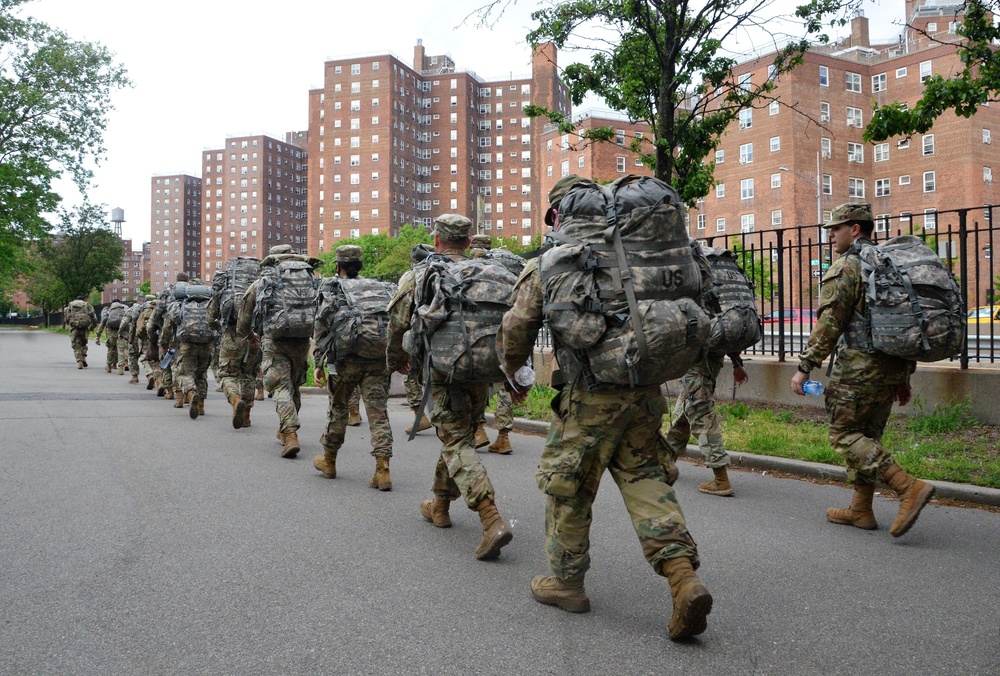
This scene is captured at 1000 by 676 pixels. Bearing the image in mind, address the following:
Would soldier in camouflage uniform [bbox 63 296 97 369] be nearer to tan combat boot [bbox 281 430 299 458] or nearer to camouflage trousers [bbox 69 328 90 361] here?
camouflage trousers [bbox 69 328 90 361]

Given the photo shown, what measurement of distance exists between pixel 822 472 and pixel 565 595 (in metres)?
4.05

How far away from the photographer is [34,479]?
687 centimetres

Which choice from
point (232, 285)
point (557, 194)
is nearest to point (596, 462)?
point (557, 194)

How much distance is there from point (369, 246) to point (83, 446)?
263ft

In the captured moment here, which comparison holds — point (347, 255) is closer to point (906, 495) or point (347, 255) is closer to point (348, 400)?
point (348, 400)

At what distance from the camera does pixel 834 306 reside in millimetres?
5223

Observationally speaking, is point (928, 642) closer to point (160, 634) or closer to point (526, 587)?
point (526, 587)

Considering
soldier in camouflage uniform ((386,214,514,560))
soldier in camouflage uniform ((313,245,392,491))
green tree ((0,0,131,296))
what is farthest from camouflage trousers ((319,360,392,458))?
green tree ((0,0,131,296))

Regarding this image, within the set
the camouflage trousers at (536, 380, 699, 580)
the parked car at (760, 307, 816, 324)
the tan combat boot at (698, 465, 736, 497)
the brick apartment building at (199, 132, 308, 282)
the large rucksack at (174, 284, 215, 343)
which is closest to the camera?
the camouflage trousers at (536, 380, 699, 580)

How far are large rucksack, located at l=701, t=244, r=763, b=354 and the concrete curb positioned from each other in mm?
1236

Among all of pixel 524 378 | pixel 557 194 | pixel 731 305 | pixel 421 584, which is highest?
pixel 557 194

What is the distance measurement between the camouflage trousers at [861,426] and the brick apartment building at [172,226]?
6883 inches

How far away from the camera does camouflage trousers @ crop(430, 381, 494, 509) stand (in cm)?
496

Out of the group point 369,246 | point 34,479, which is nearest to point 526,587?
point 34,479
